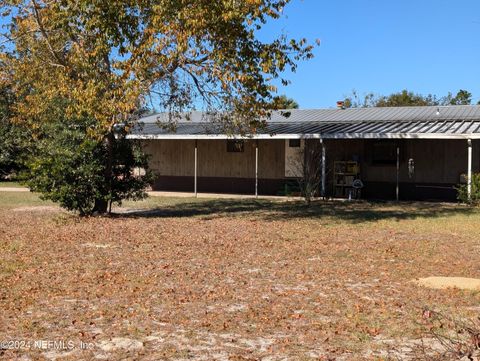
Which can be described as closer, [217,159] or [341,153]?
[341,153]

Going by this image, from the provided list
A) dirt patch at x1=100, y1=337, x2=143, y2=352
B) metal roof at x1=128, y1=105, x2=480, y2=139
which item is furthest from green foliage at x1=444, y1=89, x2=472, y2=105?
dirt patch at x1=100, y1=337, x2=143, y2=352

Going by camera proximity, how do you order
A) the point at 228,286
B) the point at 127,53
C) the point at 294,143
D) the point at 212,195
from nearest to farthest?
the point at 228,286, the point at 127,53, the point at 294,143, the point at 212,195

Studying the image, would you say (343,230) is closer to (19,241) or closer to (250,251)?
(250,251)

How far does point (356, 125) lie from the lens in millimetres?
23922

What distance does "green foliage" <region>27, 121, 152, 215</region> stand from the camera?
15000 millimetres

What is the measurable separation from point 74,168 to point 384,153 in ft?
41.8

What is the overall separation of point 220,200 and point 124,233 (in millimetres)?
10408

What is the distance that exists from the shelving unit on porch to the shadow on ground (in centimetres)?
188

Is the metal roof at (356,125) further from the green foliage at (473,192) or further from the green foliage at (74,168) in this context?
the green foliage at (74,168)

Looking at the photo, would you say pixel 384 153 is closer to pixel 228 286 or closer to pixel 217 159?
pixel 217 159

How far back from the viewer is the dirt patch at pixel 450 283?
24.8ft

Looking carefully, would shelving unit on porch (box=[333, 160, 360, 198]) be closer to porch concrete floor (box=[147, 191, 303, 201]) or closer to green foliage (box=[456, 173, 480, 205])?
porch concrete floor (box=[147, 191, 303, 201])

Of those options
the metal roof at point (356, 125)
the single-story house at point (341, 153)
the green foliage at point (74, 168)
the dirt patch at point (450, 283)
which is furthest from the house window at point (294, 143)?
the dirt patch at point (450, 283)

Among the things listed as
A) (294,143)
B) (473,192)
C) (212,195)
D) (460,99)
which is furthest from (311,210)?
(460,99)
